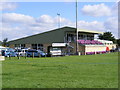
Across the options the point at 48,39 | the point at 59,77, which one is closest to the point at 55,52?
the point at 48,39

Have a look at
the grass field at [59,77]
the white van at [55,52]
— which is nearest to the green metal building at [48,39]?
the white van at [55,52]

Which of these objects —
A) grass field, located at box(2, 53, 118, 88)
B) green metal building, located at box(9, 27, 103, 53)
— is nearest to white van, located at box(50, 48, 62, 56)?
green metal building, located at box(9, 27, 103, 53)

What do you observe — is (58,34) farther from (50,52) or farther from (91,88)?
(91,88)

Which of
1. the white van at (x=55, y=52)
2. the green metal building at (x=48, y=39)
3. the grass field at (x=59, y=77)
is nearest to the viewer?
the grass field at (x=59, y=77)

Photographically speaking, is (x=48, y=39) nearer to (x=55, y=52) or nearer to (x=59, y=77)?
(x=55, y=52)

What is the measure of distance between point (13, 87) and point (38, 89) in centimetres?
112

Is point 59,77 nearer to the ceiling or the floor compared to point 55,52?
nearer to the floor

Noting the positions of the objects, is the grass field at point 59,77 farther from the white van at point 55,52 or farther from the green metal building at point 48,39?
the green metal building at point 48,39

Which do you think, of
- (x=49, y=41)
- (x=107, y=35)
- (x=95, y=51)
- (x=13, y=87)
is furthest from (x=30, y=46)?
(x=107, y=35)

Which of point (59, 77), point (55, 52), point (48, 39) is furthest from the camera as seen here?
point (48, 39)

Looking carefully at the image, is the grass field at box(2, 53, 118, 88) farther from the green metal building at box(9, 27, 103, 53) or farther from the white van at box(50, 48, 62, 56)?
the green metal building at box(9, 27, 103, 53)

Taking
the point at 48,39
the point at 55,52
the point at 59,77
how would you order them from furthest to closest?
the point at 48,39
the point at 55,52
the point at 59,77

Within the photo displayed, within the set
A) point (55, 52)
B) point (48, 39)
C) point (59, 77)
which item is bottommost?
point (59, 77)

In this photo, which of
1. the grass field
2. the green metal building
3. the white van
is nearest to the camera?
the grass field
